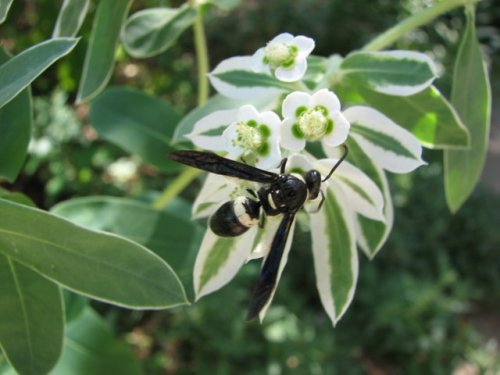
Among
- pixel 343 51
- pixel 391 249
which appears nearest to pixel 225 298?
pixel 391 249

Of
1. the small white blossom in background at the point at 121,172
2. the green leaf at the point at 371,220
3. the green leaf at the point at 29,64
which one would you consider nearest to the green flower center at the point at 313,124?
the green leaf at the point at 371,220

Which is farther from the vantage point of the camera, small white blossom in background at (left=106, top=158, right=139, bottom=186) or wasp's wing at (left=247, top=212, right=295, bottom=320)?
small white blossom in background at (left=106, top=158, right=139, bottom=186)

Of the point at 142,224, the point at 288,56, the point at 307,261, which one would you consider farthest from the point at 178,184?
the point at 307,261

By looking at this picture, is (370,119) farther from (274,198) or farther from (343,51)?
(343,51)

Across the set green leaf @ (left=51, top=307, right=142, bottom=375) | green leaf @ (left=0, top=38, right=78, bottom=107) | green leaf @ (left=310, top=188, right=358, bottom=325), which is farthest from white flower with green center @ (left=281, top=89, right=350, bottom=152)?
green leaf @ (left=51, top=307, right=142, bottom=375)

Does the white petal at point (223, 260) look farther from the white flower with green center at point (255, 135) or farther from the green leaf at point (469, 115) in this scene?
the green leaf at point (469, 115)

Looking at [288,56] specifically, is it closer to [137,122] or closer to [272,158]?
[272,158]

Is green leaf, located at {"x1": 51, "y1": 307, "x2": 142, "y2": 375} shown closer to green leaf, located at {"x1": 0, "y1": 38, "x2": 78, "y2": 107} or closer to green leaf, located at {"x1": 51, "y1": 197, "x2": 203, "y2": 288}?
green leaf, located at {"x1": 51, "y1": 197, "x2": 203, "y2": 288}
